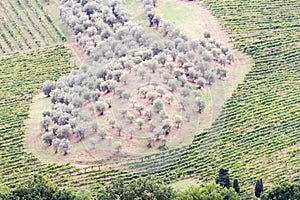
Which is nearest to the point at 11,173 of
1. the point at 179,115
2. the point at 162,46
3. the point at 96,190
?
the point at 96,190

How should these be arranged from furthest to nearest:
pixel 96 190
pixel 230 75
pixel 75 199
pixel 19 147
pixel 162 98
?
pixel 230 75 → pixel 162 98 → pixel 19 147 → pixel 96 190 → pixel 75 199

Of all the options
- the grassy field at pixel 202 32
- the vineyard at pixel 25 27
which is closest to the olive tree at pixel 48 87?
the vineyard at pixel 25 27

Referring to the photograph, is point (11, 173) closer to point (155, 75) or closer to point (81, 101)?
point (81, 101)

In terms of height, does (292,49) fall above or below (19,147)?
above

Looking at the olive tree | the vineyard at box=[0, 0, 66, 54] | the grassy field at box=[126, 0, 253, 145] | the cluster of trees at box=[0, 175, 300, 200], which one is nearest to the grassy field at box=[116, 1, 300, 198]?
the grassy field at box=[126, 0, 253, 145]

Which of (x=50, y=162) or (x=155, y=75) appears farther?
(x=155, y=75)

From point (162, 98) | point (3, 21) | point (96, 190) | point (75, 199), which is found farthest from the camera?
point (3, 21)

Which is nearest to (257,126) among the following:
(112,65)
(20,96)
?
(112,65)

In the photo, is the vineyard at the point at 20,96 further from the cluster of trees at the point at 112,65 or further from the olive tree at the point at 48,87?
the cluster of trees at the point at 112,65
